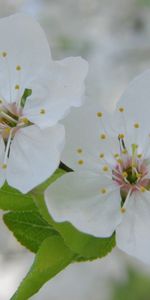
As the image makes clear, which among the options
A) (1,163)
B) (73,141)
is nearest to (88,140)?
(73,141)

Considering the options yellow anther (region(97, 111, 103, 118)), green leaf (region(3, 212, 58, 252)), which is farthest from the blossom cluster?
green leaf (region(3, 212, 58, 252))

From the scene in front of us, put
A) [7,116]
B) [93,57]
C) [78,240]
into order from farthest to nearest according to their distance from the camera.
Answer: [93,57], [7,116], [78,240]

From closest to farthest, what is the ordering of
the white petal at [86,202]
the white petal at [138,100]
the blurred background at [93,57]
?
1. the white petal at [86,202]
2. the white petal at [138,100]
3. the blurred background at [93,57]

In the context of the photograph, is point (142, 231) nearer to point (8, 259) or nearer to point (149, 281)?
point (149, 281)

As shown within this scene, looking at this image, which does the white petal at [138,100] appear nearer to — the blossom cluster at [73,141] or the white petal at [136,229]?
the blossom cluster at [73,141]

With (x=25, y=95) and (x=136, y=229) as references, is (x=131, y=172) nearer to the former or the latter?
(x=136, y=229)

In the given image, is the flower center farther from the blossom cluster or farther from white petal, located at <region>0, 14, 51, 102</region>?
white petal, located at <region>0, 14, 51, 102</region>

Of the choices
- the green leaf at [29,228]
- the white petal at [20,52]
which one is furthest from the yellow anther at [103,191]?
the white petal at [20,52]
